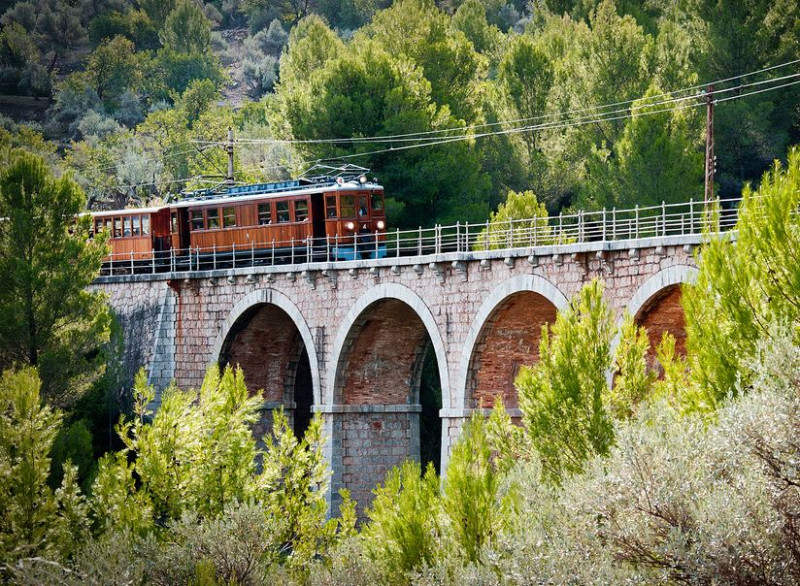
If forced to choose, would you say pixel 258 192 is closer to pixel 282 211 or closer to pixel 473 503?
pixel 282 211

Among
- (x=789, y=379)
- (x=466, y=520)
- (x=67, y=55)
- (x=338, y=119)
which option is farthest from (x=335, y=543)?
(x=67, y=55)

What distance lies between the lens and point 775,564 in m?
16.2

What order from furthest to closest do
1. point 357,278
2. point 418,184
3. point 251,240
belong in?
point 418,184 → point 251,240 → point 357,278

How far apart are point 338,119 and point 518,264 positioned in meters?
20.5

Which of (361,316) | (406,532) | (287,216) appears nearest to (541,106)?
(287,216)

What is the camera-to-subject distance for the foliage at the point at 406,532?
73.4 feet

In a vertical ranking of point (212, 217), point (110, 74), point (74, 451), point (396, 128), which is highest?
point (110, 74)

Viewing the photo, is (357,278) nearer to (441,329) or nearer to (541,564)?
(441,329)

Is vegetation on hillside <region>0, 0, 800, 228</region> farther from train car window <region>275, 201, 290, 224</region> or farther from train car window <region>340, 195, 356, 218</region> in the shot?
train car window <region>340, 195, 356, 218</region>

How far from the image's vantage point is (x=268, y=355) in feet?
137

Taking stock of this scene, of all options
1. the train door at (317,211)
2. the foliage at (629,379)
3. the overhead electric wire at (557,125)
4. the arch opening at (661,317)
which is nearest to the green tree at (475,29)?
the overhead electric wire at (557,125)

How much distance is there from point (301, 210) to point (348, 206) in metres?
1.42

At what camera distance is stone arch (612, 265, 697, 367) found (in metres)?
27.9

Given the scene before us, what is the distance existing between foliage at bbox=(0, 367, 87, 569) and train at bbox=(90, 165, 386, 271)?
38.1 ft
